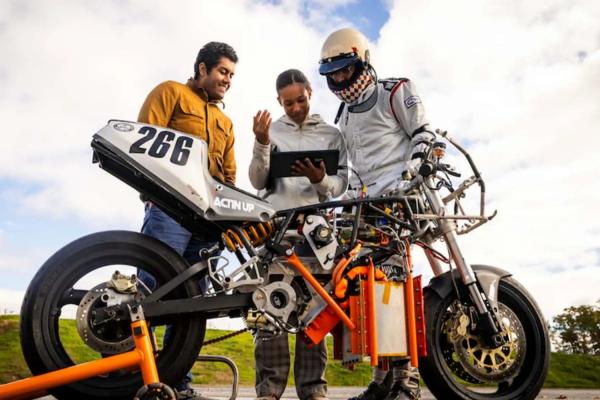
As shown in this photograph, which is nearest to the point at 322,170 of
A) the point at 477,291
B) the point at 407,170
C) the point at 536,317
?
the point at 407,170

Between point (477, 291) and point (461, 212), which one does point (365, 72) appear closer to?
point (461, 212)

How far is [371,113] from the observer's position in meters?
4.05

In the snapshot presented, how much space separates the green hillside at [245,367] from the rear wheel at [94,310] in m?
2.71

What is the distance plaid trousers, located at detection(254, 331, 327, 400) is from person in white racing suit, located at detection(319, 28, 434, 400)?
1.69 ft

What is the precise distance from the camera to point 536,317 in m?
3.61

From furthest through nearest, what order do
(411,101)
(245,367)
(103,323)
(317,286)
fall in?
(245,367), (411,101), (317,286), (103,323)

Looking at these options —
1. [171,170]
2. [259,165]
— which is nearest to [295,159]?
[259,165]

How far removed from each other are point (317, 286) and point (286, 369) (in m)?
0.87

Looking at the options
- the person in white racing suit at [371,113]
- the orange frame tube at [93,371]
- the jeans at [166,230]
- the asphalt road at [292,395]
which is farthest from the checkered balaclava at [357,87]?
the asphalt road at [292,395]

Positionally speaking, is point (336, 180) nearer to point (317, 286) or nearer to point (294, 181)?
point (294, 181)

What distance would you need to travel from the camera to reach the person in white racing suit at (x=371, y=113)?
12.8 ft

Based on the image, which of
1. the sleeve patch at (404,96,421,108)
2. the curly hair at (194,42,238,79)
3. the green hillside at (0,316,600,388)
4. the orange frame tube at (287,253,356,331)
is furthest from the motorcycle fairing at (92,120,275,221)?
the green hillside at (0,316,600,388)

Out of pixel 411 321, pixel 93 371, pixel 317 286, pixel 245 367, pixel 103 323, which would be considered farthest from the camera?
pixel 245 367

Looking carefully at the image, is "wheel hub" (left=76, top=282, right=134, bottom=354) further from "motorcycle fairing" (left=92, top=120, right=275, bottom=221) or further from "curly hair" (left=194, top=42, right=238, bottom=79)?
"curly hair" (left=194, top=42, right=238, bottom=79)
